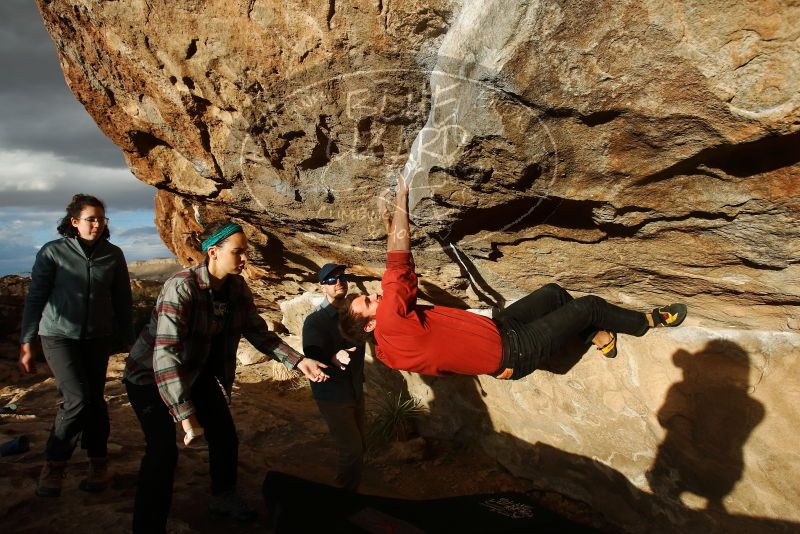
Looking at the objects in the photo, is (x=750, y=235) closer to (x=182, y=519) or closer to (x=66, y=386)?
(x=182, y=519)

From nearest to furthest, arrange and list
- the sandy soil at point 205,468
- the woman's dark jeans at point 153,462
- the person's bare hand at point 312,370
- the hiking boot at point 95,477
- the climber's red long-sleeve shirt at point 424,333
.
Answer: the woman's dark jeans at point 153,462 → the climber's red long-sleeve shirt at point 424,333 → the person's bare hand at point 312,370 → the sandy soil at point 205,468 → the hiking boot at point 95,477

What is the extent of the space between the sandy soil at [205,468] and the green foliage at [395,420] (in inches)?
10.9

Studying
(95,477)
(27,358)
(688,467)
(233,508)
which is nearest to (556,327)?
(688,467)

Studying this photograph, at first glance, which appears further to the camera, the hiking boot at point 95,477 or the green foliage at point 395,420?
the green foliage at point 395,420

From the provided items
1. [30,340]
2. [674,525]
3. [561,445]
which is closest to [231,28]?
[30,340]

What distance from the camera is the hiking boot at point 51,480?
304cm

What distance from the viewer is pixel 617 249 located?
110 inches

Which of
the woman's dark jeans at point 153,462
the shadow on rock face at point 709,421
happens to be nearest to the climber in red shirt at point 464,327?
the shadow on rock face at point 709,421

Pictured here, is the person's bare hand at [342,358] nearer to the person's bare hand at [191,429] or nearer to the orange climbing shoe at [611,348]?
the person's bare hand at [191,429]

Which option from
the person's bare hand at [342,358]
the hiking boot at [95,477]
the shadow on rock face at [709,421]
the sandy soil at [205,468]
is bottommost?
the sandy soil at [205,468]

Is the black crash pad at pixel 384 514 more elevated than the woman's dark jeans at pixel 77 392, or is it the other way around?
the woman's dark jeans at pixel 77 392

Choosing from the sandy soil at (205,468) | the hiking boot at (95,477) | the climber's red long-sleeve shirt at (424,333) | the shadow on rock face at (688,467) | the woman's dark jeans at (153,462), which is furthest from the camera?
the hiking boot at (95,477)

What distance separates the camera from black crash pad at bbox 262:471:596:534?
104 inches

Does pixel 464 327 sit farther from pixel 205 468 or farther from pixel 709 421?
pixel 205 468
